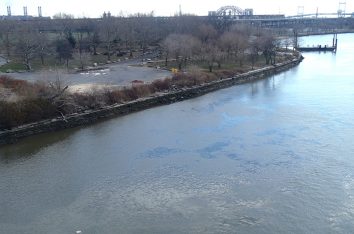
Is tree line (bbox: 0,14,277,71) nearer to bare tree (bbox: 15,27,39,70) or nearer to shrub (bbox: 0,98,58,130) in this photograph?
bare tree (bbox: 15,27,39,70)

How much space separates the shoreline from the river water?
0.32m

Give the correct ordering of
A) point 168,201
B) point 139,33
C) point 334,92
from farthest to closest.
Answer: point 139,33 → point 334,92 → point 168,201

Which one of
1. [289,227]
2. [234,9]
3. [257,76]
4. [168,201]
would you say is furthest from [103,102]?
[234,9]

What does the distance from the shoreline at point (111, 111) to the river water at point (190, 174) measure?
0.32 meters

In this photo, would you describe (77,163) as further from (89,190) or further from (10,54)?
(10,54)

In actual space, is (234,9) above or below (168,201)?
above

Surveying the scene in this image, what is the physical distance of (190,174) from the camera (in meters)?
7.01

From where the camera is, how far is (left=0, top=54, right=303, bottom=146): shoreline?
9.33 m

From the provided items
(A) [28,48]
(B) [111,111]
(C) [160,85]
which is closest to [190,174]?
(B) [111,111]

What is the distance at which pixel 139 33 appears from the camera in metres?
22.6

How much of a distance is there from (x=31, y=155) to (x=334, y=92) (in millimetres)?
9252

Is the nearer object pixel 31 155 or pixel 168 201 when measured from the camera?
pixel 168 201

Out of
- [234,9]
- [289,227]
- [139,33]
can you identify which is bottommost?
[289,227]

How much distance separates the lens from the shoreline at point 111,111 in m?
9.33
